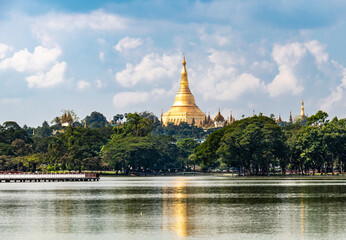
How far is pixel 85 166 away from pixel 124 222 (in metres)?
89.9

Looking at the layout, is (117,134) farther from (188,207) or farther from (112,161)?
(188,207)

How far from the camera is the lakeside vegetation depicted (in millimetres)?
111562

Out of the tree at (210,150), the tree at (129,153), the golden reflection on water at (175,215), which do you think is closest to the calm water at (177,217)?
the golden reflection on water at (175,215)

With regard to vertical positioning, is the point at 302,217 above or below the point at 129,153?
below

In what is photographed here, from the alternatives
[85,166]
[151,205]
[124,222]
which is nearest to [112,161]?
[85,166]

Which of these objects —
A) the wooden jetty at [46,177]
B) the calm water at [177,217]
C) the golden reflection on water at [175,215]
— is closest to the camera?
the calm water at [177,217]

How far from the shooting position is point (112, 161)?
13175cm

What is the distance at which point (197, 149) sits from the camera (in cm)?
13200

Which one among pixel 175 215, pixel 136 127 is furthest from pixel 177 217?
pixel 136 127

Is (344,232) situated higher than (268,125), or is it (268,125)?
(268,125)

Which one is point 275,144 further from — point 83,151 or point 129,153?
point 83,151

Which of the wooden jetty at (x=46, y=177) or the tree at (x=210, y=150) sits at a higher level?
the tree at (x=210, y=150)

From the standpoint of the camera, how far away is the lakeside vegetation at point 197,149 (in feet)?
366

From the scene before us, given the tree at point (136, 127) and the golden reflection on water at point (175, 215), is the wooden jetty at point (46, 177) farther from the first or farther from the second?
the golden reflection on water at point (175, 215)
